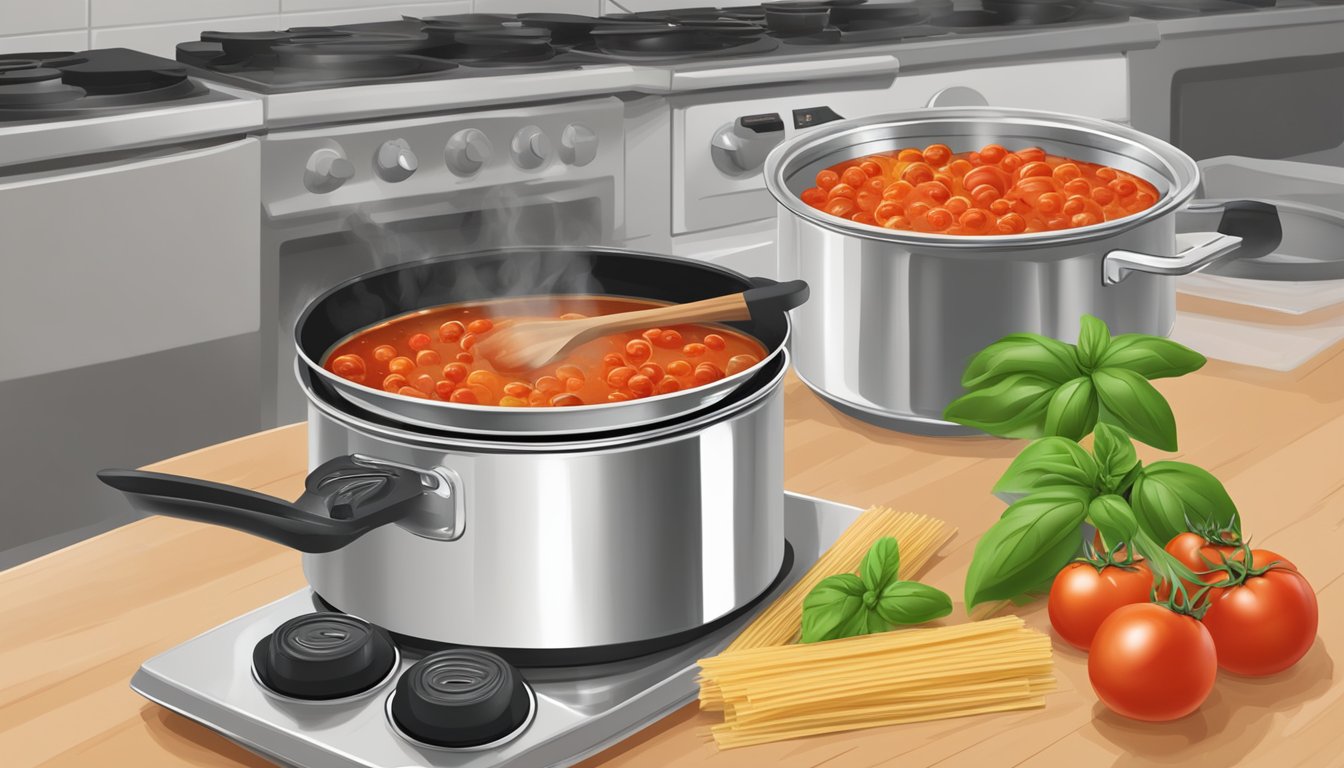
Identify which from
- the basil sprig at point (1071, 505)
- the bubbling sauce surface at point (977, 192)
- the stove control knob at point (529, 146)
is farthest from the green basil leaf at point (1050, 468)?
the stove control knob at point (529, 146)

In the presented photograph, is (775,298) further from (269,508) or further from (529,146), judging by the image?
(529,146)

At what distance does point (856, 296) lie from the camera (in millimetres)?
1166

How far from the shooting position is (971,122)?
1449 millimetres

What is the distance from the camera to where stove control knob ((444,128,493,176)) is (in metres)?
2.35

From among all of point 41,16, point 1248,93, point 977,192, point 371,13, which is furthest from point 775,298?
point 1248,93

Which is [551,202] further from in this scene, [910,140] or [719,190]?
[910,140]

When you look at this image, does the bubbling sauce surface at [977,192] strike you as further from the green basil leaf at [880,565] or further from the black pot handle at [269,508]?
the black pot handle at [269,508]

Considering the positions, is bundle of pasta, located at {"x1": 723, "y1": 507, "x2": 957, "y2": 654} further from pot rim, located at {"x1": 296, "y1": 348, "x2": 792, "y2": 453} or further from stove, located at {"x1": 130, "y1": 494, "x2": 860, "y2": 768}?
pot rim, located at {"x1": 296, "y1": 348, "x2": 792, "y2": 453}

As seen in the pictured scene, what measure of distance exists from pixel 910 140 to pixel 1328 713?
81 centimetres

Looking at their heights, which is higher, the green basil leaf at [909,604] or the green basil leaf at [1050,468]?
the green basil leaf at [1050,468]

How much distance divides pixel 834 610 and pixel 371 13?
7.89 ft

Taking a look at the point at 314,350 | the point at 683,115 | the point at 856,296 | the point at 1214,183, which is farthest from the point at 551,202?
the point at 314,350

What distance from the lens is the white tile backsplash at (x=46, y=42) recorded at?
2.43 meters

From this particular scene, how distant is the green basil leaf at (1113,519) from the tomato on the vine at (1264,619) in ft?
0.19
